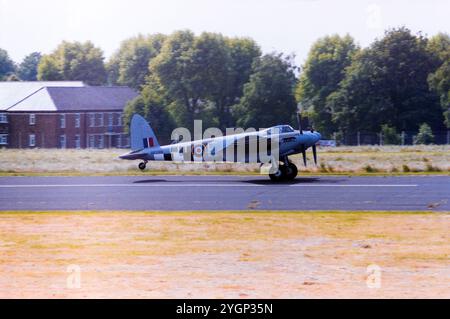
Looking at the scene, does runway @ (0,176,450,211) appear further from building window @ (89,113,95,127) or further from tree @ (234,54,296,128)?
tree @ (234,54,296,128)

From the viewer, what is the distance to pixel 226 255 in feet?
46.6

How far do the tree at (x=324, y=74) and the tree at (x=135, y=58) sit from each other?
1145 cm

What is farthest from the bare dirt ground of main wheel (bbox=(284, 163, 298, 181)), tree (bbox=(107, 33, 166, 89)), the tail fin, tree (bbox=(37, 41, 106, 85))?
tree (bbox=(107, 33, 166, 89))

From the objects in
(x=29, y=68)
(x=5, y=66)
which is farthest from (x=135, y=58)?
(x=5, y=66)

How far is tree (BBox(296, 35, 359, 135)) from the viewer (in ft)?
183

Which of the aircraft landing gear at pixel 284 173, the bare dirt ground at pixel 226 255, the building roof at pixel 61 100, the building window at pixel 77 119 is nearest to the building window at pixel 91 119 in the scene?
the building roof at pixel 61 100

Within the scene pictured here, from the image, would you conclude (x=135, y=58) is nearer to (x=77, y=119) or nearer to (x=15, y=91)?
(x=77, y=119)

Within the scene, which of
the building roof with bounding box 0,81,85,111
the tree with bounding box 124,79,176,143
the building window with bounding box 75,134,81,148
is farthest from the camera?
the tree with bounding box 124,79,176,143

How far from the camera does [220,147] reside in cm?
3147

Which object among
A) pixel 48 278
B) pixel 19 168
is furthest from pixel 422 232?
pixel 19 168

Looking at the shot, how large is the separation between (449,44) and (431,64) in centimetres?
343

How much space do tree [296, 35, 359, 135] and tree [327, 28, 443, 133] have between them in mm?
1078
